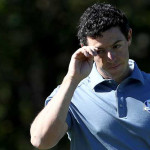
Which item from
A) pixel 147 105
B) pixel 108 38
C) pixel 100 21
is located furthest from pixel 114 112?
pixel 100 21

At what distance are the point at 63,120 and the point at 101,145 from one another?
0.31m

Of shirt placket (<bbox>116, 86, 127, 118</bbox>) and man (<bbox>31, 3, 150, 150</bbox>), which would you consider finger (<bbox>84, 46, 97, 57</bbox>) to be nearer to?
man (<bbox>31, 3, 150, 150</bbox>)

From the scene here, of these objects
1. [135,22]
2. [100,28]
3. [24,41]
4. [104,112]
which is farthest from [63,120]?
[24,41]

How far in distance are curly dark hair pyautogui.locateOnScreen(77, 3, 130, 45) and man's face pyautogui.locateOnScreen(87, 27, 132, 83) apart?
0.13 feet

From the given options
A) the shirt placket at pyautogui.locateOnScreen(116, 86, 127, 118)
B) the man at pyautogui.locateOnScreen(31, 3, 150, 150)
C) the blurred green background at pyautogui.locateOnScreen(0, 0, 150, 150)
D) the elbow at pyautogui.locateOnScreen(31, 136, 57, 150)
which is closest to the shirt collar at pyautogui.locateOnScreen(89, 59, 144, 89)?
the man at pyautogui.locateOnScreen(31, 3, 150, 150)

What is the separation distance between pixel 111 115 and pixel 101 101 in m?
0.11

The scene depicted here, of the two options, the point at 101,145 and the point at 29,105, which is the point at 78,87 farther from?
the point at 29,105

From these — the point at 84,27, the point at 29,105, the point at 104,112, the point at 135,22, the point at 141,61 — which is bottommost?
the point at 29,105

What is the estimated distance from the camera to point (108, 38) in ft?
13.3

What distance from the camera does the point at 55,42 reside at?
9.70 metres

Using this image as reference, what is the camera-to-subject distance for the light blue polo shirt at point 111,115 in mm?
3951

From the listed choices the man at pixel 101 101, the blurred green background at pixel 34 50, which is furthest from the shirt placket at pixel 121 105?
the blurred green background at pixel 34 50

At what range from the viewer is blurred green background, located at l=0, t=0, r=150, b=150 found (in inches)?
362

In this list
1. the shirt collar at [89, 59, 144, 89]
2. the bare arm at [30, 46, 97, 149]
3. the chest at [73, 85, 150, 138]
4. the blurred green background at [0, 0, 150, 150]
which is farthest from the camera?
the blurred green background at [0, 0, 150, 150]
